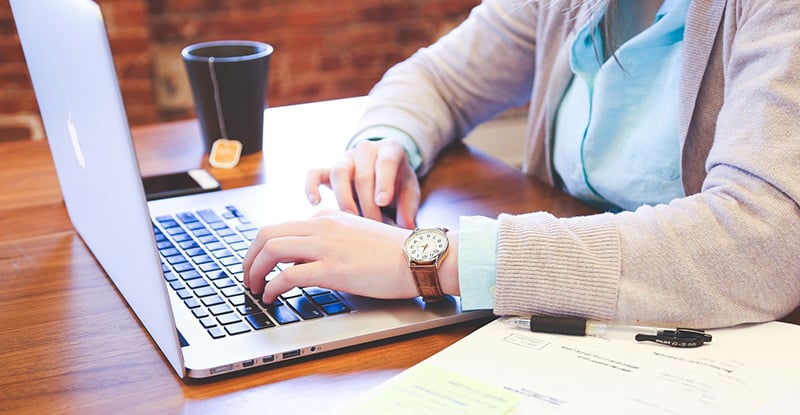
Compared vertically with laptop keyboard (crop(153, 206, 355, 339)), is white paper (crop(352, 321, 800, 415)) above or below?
below

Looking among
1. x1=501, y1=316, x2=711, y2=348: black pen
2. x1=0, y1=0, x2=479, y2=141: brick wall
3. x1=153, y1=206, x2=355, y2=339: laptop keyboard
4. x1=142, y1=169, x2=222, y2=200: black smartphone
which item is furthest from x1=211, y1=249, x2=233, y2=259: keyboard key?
x1=0, y1=0, x2=479, y2=141: brick wall

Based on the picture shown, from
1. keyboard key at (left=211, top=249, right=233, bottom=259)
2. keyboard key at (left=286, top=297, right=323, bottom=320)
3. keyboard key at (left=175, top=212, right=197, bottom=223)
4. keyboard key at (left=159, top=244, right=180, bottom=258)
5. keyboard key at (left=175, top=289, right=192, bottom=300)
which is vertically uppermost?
keyboard key at (left=175, top=289, right=192, bottom=300)

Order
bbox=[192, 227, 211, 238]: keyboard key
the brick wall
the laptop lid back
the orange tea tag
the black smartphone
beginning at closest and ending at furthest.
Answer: the laptop lid back < bbox=[192, 227, 211, 238]: keyboard key < the black smartphone < the orange tea tag < the brick wall

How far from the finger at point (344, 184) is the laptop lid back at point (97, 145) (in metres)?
0.28

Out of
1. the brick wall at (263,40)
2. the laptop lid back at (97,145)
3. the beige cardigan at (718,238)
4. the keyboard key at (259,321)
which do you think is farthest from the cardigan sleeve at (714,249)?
the brick wall at (263,40)

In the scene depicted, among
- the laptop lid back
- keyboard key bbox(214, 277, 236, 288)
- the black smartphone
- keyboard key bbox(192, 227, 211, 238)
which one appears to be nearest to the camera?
the laptop lid back

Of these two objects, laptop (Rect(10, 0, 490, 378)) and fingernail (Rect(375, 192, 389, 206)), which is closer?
laptop (Rect(10, 0, 490, 378))

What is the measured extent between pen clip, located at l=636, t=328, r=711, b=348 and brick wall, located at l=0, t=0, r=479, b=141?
1.82 metres

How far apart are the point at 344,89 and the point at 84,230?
5.61 feet

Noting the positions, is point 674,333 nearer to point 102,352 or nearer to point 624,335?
point 624,335

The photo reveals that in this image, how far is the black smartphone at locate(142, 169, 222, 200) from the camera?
3.70ft

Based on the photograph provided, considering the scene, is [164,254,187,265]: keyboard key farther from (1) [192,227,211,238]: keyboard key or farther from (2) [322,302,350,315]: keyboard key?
(2) [322,302,350,315]: keyboard key

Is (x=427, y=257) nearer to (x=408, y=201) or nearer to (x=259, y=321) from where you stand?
(x=259, y=321)

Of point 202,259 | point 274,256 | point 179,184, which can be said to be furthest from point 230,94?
point 274,256
